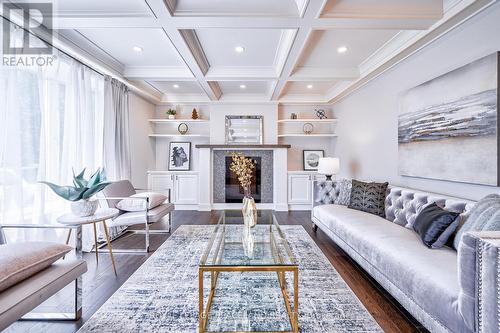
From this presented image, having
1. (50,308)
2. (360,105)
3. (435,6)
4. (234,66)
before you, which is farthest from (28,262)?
(360,105)

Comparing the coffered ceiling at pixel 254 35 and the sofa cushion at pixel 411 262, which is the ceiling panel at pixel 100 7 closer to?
the coffered ceiling at pixel 254 35

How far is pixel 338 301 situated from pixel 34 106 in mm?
3415

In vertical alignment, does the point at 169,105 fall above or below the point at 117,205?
above

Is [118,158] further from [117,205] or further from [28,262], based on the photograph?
[28,262]

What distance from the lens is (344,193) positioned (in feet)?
12.0

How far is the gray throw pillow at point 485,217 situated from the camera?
150 cm

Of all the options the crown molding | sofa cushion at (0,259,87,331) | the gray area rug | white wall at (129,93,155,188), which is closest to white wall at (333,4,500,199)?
the crown molding

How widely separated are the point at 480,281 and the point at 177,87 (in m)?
5.13

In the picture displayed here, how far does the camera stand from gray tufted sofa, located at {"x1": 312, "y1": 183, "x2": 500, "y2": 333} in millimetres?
1127

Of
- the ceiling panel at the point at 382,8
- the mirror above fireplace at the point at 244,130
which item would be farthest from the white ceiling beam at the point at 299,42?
the mirror above fireplace at the point at 244,130

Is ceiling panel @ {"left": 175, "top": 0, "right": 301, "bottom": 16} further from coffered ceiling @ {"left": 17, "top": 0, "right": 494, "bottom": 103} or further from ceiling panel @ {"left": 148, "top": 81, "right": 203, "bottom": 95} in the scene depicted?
ceiling panel @ {"left": 148, "top": 81, "right": 203, "bottom": 95}

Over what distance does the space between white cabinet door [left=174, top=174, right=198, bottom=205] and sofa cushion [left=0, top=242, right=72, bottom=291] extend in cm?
376

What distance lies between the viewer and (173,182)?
17.7ft

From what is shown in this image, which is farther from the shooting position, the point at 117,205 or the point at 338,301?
the point at 117,205
